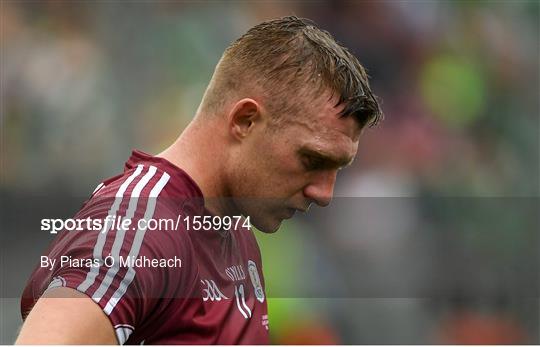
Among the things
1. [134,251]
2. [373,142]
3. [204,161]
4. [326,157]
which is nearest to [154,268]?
[134,251]

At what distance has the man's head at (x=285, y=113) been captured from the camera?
141 cm

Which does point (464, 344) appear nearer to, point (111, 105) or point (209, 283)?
point (111, 105)

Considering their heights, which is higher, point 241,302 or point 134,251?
point 241,302

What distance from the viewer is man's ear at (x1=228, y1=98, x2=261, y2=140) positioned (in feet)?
4.61

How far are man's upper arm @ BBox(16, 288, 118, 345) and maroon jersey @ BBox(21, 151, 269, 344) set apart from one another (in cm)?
1

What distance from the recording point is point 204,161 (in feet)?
4.60

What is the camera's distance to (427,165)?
3.80 m

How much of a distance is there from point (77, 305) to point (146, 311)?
4.8 inches

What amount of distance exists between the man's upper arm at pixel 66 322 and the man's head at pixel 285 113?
43cm

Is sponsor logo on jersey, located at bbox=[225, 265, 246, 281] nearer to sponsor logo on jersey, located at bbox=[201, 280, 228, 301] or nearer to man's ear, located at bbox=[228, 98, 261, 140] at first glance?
sponsor logo on jersey, located at bbox=[201, 280, 228, 301]

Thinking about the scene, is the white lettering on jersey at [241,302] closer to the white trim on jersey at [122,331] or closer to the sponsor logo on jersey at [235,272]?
the sponsor logo on jersey at [235,272]

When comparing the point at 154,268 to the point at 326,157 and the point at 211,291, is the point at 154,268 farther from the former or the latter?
the point at 326,157

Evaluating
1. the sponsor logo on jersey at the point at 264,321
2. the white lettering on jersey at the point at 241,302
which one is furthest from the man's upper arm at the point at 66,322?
the sponsor logo on jersey at the point at 264,321

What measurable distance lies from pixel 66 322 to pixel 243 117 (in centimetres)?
55
